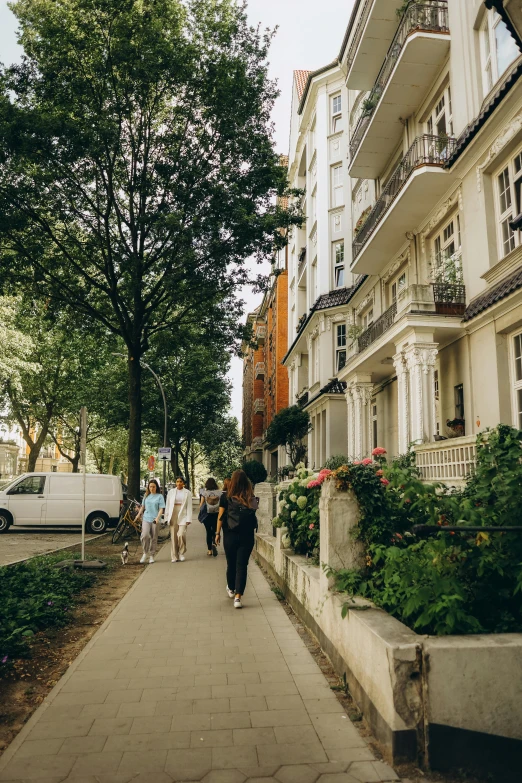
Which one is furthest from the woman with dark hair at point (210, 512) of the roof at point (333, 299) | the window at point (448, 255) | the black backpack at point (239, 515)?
the roof at point (333, 299)

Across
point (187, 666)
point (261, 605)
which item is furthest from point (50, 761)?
point (261, 605)

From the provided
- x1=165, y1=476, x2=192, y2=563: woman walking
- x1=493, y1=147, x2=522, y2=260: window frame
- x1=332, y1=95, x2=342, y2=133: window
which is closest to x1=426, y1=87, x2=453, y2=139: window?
x1=493, y1=147, x2=522, y2=260: window frame

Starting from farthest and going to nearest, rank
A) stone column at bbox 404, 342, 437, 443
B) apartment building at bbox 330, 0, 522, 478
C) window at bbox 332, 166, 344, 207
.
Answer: window at bbox 332, 166, 344, 207 < stone column at bbox 404, 342, 437, 443 < apartment building at bbox 330, 0, 522, 478

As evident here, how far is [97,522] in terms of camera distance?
67.4 ft

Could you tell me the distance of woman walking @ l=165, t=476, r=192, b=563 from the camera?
41.3ft

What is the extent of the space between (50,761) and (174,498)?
9493mm

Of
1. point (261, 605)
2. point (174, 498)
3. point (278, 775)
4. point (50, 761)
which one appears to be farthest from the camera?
point (174, 498)

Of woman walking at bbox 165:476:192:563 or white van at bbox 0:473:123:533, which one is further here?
white van at bbox 0:473:123:533

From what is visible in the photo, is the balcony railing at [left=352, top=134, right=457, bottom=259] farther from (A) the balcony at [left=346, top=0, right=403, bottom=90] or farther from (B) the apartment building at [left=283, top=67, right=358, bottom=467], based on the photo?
(B) the apartment building at [left=283, top=67, right=358, bottom=467]

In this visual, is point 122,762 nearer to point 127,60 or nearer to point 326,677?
point 326,677

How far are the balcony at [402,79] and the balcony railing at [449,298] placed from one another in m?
6.12

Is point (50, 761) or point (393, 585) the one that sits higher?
point (393, 585)

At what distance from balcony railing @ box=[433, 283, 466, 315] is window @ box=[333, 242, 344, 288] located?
15.4 meters

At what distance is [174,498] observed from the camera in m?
12.8
